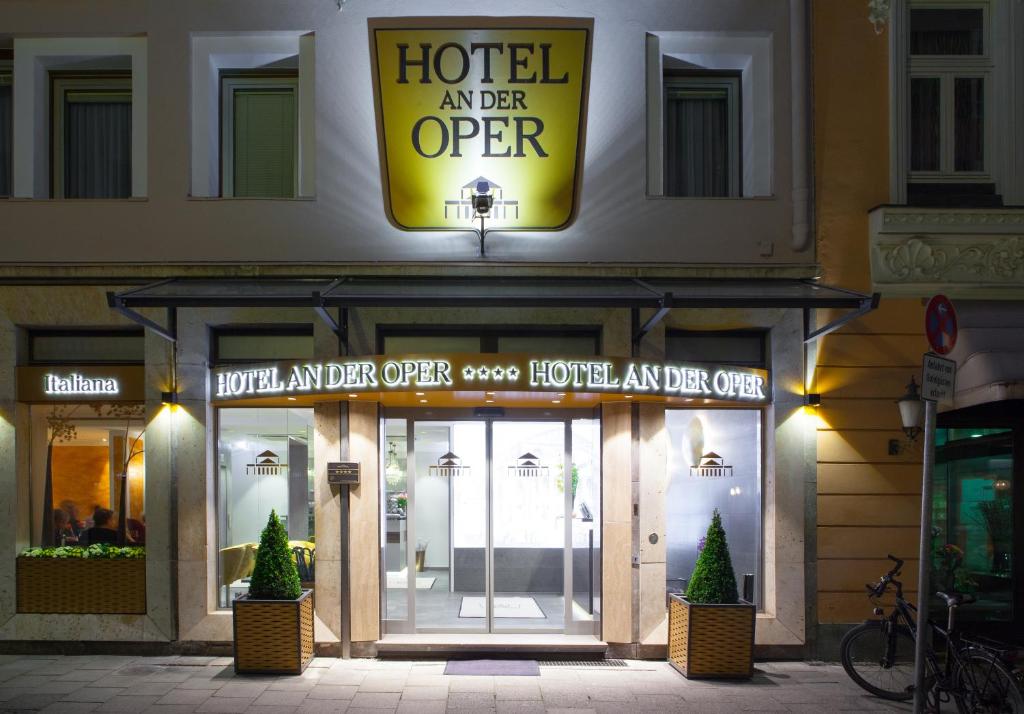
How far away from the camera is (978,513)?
11.6m

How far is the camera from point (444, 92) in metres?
11.1

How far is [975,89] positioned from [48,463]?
500 inches

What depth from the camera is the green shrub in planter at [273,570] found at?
393 inches

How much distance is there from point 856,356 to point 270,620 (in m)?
7.48

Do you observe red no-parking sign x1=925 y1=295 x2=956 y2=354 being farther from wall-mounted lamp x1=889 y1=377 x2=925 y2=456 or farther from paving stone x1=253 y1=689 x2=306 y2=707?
paving stone x1=253 y1=689 x2=306 y2=707

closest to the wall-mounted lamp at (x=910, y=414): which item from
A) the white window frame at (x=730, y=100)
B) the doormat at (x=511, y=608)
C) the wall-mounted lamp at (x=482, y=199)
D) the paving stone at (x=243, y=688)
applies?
the white window frame at (x=730, y=100)

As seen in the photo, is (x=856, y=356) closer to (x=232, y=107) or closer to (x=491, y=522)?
(x=491, y=522)

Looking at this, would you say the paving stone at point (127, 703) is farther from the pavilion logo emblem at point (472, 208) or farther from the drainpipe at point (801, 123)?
the drainpipe at point (801, 123)

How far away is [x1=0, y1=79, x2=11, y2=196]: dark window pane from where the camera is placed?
39.9 feet

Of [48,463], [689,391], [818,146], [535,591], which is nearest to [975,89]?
[818,146]

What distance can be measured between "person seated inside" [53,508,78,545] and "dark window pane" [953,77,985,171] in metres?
12.1

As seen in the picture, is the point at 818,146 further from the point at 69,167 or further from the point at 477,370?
the point at 69,167

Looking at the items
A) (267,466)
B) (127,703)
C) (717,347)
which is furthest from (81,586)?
(717,347)

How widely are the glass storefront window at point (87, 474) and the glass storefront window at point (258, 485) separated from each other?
1.05 metres
